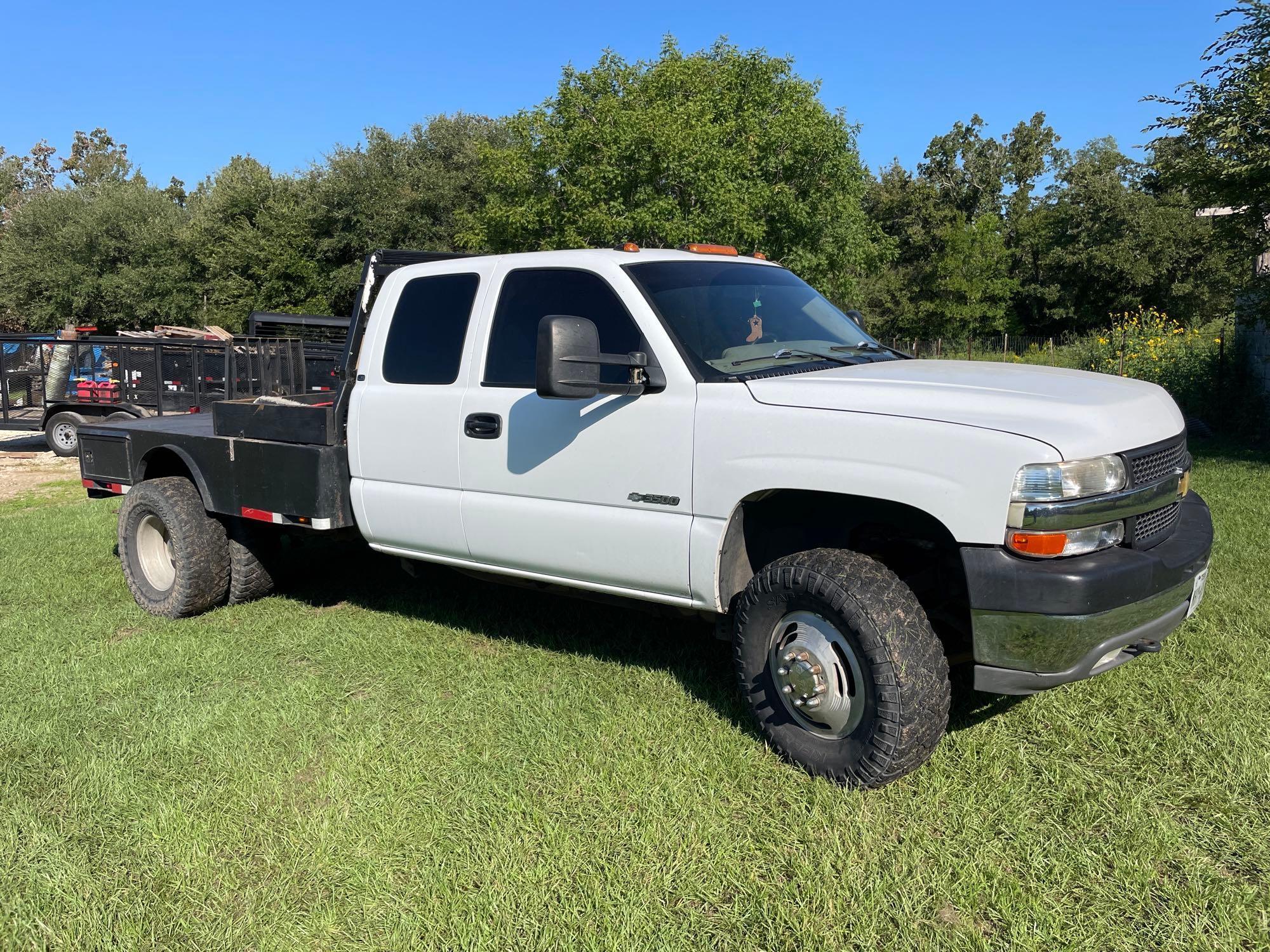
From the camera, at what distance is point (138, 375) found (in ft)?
52.1

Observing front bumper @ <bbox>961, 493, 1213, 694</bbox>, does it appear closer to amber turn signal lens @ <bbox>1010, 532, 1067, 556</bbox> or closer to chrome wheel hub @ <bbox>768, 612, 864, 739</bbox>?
amber turn signal lens @ <bbox>1010, 532, 1067, 556</bbox>

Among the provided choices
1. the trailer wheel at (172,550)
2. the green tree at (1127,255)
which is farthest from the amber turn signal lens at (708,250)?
the green tree at (1127,255)

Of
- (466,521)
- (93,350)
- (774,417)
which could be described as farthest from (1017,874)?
(93,350)

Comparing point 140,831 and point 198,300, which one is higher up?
point 198,300

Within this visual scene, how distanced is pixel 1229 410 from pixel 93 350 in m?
17.4

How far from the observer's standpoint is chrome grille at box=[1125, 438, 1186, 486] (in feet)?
10.9

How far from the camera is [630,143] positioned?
23188mm

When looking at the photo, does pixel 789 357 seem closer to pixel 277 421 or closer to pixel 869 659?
pixel 869 659

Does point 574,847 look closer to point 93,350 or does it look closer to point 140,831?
point 140,831

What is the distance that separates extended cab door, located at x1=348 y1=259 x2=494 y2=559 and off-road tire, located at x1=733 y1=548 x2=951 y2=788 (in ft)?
5.94

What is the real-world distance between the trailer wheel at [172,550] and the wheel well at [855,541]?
3584 mm

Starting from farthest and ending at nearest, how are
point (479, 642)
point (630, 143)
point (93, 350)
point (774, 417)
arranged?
point (630, 143) → point (93, 350) → point (479, 642) → point (774, 417)

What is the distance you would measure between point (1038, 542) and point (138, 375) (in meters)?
16.1

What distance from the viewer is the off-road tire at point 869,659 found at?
335cm
